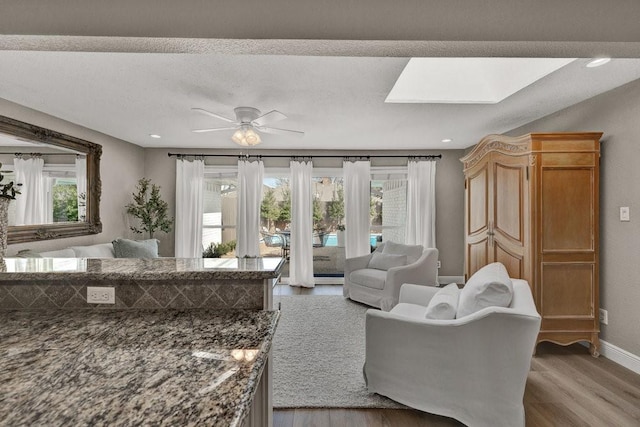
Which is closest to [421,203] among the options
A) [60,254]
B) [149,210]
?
[149,210]

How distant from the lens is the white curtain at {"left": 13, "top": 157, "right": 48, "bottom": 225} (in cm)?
321

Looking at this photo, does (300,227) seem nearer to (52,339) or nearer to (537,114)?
(537,114)

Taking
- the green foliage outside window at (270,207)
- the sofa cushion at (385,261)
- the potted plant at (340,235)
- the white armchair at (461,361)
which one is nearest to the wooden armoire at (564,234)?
the white armchair at (461,361)

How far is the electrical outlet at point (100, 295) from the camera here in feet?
4.21

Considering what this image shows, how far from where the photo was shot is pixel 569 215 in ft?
9.21

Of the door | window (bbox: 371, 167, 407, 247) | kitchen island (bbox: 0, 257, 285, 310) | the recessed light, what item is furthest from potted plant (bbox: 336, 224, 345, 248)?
kitchen island (bbox: 0, 257, 285, 310)

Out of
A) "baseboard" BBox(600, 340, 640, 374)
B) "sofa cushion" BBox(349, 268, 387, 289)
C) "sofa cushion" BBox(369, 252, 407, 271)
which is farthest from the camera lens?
"sofa cushion" BBox(369, 252, 407, 271)

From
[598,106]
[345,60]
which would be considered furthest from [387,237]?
[345,60]

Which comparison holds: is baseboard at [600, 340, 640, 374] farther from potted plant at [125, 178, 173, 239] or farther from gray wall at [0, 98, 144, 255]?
gray wall at [0, 98, 144, 255]

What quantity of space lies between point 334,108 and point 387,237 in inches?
118

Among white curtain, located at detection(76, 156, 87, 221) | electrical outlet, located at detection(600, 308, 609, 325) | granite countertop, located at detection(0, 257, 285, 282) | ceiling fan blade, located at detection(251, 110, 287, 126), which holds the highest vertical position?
ceiling fan blade, located at detection(251, 110, 287, 126)

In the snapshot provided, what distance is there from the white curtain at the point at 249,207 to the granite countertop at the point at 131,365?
13.0 feet

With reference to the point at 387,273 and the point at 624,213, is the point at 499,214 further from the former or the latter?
the point at 387,273

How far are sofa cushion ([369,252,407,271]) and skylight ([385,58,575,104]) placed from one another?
2.10 meters
